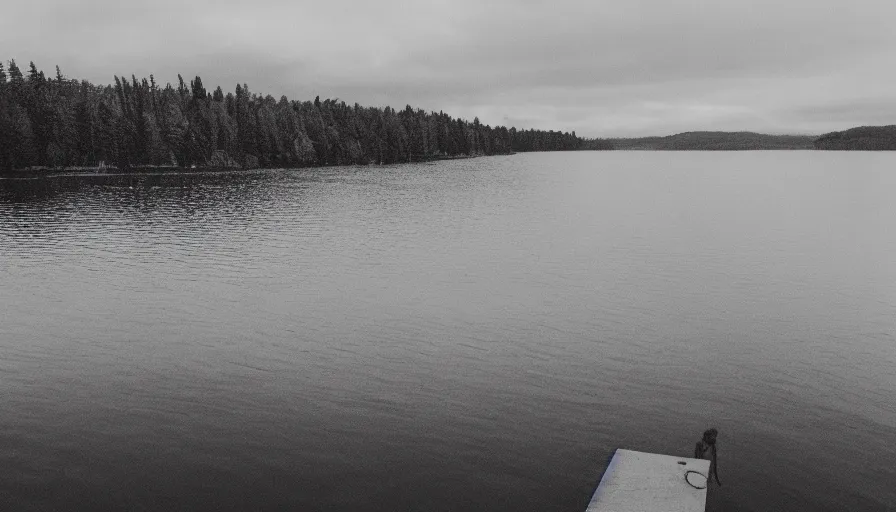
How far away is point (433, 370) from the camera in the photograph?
28438 mm

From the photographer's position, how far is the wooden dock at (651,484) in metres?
16.8

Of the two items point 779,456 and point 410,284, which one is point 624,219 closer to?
point 410,284

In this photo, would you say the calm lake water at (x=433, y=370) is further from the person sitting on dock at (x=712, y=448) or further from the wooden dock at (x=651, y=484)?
the wooden dock at (x=651, y=484)

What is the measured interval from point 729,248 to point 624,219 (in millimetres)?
24624

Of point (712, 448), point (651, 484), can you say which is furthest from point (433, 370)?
point (712, 448)

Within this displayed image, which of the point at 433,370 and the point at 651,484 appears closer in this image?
the point at 651,484

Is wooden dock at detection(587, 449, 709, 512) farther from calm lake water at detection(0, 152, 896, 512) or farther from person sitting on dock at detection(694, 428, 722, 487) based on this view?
calm lake water at detection(0, 152, 896, 512)

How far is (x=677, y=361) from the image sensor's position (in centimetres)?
2967

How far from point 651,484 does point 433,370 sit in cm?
1269

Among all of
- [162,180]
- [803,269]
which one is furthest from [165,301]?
[162,180]

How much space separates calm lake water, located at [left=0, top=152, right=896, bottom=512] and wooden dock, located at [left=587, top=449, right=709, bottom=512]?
3.76ft

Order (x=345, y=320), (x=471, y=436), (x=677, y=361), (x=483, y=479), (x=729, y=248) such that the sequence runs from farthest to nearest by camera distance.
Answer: (x=729, y=248) → (x=345, y=320) → (x=677, y=361) → (x=471, y=436) → (x=483, y=479)

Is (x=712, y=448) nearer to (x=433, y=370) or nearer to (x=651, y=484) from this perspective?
(x=651, y=484)

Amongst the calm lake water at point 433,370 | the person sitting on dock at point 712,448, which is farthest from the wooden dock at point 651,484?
the calm lake water at point 433,370
